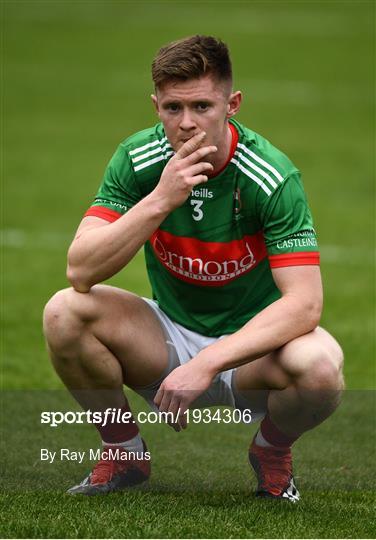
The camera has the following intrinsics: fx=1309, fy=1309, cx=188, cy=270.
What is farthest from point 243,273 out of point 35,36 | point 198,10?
point 198,10

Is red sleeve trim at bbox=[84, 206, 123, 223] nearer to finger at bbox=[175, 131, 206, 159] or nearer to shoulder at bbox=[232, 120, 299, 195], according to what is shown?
finger at bbox=[175, 131, 206, 159]

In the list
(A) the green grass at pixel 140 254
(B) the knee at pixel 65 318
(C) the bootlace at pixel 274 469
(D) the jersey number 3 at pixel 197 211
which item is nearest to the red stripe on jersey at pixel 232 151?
(D) the jersey number 3 at pixel 197 211

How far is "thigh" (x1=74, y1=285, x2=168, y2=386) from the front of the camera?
17.6ft

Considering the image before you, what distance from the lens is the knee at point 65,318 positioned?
528 cm

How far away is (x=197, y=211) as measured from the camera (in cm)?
556

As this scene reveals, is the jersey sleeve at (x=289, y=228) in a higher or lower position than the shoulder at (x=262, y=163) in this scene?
lower

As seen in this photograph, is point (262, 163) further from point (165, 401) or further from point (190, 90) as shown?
point (165, 401)

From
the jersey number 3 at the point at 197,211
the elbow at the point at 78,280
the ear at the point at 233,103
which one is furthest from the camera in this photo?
the jersey number 3 at the point at 197,211

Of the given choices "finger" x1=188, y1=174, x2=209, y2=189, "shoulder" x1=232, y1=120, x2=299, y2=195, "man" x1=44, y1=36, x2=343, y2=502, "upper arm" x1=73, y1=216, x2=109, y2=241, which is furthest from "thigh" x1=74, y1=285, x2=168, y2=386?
"shoulder" x1=232, y1=120, x2=299, y2=195

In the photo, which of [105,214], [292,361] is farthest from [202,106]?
[292,361]

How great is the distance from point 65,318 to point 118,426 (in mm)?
624

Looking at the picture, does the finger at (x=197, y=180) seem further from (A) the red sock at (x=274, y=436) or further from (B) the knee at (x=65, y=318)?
(A) the red sock at (x=274, y=436)

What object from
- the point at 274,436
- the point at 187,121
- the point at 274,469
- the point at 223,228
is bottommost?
the point at 274,469

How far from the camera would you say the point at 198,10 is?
102 feet
